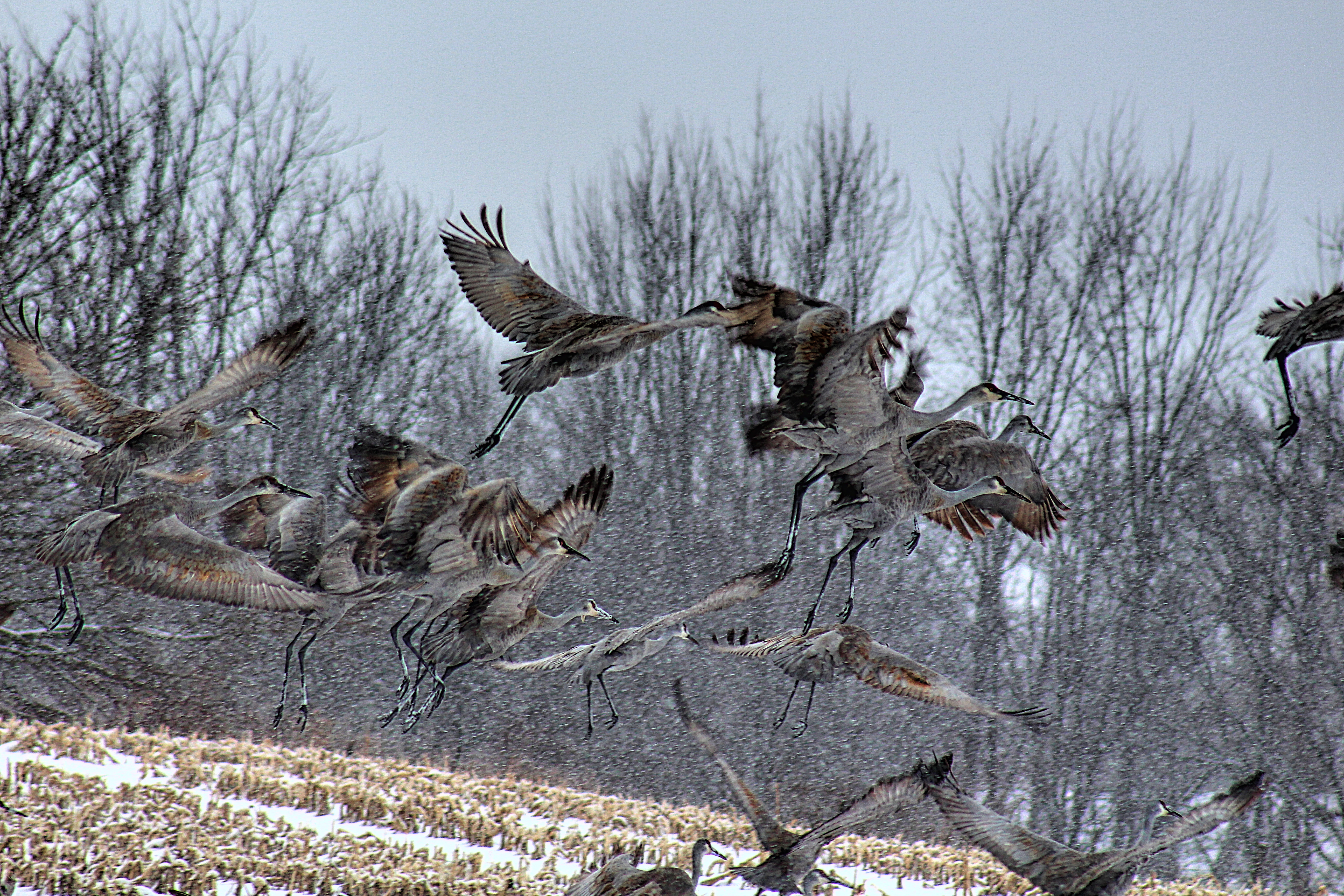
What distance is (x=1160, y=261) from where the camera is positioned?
55.6 ft

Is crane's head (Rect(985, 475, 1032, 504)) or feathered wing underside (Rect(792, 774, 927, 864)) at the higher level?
crane's head (Rect(985, 475, 1032, 504))

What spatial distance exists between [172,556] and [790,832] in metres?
2.85

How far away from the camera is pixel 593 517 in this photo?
5.02 m

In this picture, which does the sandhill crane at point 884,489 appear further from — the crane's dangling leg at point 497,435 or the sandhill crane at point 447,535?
the sandhill crane at point 447,535

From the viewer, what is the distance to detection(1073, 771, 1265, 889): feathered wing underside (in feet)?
13.3

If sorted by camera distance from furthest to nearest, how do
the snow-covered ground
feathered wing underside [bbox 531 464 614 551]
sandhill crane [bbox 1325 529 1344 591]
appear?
the snow-covered ground → feathered wing underside [bbox 531 464 614 551] → sandhill crane [bbox 1325 529 1344 591]

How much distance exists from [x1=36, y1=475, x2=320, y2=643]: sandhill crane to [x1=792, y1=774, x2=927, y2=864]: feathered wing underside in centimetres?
229

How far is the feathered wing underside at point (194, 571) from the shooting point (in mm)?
4902

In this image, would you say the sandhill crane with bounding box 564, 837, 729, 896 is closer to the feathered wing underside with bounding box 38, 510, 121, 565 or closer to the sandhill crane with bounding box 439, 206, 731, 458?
the sandhill crane with bounding box 439, 206, 731, 458

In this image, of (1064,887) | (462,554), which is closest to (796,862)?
(1064,887)

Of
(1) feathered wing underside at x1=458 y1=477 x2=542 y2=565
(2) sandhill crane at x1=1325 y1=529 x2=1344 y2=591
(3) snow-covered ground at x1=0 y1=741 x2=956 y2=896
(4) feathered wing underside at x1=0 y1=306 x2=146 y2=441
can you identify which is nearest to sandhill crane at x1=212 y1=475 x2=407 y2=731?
(4) feathered wing underside at x1=0 y1=306 x2=146 y2=441

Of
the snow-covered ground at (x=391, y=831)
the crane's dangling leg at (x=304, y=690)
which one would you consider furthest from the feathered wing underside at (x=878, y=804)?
the snow-covered ground at (x=391, y=831)

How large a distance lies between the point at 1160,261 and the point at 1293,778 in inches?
278

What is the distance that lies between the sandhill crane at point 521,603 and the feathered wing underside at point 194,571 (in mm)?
635
